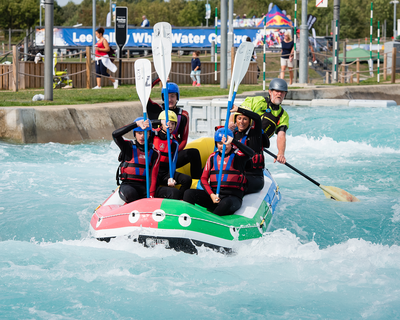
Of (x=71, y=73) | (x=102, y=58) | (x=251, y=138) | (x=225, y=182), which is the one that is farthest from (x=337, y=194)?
(x=71, y=73)

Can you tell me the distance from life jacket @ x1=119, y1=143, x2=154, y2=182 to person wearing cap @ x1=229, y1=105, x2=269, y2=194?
0.82m

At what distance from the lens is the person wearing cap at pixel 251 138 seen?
4.84 m

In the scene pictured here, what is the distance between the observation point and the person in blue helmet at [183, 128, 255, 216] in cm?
443

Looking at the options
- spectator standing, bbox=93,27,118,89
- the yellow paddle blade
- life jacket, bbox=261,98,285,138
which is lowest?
the yellow paddle blade

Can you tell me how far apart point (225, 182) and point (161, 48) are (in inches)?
57.0

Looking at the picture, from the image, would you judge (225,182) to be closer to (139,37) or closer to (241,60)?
(241,60)

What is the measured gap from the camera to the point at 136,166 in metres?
4.66

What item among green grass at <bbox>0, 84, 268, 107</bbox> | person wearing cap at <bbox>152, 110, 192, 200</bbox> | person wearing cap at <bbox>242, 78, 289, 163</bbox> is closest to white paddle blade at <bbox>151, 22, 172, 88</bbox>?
person wearing cap at <bbox>152, 110, 192, 200</bbox>

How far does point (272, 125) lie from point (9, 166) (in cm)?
392

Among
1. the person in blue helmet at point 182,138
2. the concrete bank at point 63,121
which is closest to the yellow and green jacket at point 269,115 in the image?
the person in blue helmet at point 182,138

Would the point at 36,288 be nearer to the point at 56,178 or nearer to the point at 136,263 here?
the point at 136,263

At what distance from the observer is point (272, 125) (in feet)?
18.8

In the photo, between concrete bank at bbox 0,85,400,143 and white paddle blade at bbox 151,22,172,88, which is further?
concrete bank at bbox 0,85,400,143

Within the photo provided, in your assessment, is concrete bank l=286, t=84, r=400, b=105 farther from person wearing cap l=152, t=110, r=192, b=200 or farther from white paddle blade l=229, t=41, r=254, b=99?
person wearing cap l=152, t=110, r=192, b=200
